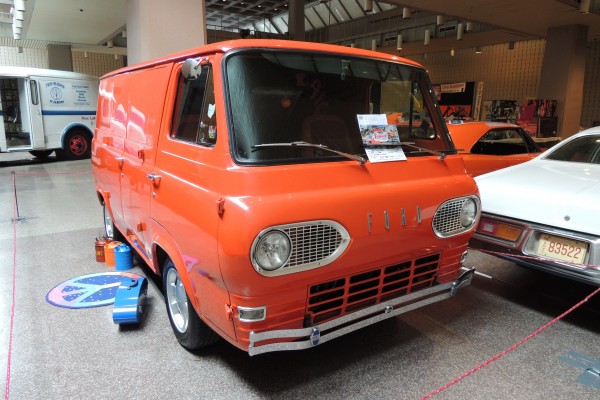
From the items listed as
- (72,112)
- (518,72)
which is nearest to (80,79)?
(72,112)

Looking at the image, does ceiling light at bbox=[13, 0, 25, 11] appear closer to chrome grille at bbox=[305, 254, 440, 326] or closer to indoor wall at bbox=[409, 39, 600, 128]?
chrome grille at bbox=[305, 254, 440, 326]

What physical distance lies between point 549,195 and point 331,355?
214cm

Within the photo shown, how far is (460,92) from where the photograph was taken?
18719mm

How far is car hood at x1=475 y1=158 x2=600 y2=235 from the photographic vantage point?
3.04m

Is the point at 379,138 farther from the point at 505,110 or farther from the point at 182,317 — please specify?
the point at 505,110

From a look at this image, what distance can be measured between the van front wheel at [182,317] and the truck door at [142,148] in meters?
0.36

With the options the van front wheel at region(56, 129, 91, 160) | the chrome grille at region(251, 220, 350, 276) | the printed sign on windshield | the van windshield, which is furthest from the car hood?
the van front wheel at region(56, 129, 91, 160)

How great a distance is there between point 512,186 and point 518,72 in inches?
638

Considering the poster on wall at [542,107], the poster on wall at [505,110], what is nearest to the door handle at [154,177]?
the poster on wall at [542,107]

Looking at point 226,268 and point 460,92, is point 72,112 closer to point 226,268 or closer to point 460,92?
point 226,268

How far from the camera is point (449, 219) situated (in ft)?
9.00

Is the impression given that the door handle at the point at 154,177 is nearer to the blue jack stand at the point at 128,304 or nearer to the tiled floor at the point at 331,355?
the blue jack stand at the point at 128,304

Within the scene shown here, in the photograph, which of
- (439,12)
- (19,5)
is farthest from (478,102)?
(19,5)

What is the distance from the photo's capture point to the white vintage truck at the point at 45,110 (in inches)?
462
